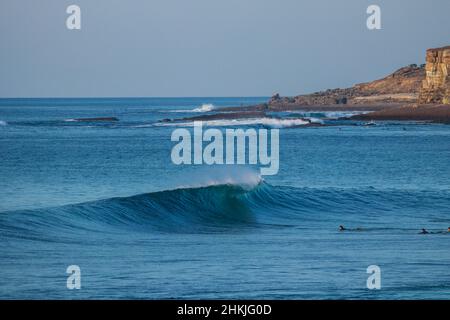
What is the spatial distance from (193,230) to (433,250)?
7.58 meters

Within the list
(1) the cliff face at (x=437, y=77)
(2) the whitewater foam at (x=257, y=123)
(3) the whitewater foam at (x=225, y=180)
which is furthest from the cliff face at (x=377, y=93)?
(3) the whitewater foam at (x=225, y=180)

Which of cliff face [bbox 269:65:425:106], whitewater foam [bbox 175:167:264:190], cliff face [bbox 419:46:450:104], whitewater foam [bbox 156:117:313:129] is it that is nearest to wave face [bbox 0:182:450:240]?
whitewater foam [bbox 175:167:264:190]

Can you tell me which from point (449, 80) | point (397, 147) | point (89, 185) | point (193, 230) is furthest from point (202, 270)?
point (449, 80)

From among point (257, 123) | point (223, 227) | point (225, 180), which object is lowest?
point (223, 227)

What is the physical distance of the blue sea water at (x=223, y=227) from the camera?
16.5 m

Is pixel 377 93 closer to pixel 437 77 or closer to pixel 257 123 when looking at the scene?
pixel 437 77

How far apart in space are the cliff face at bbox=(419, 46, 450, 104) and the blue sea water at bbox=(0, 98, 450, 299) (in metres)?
57.9

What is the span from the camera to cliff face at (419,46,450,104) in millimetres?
112500

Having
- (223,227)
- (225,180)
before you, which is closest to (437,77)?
(225,180)

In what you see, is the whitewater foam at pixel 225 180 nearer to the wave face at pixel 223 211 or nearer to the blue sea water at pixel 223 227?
the blue sea water at pixel 223 227

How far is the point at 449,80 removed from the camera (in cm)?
11325

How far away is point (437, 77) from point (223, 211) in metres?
90.6

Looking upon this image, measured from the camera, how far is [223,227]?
88.0 ft

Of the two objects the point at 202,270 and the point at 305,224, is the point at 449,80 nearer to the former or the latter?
the point at 305,224
